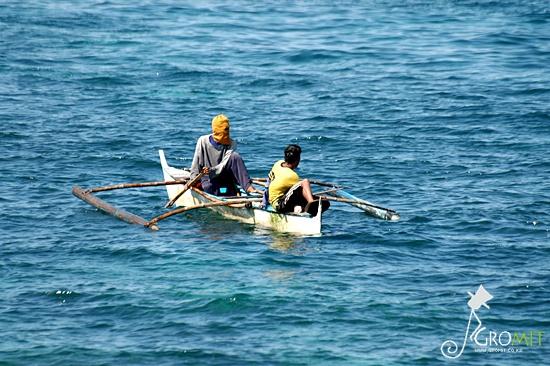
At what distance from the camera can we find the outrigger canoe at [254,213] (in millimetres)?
14219

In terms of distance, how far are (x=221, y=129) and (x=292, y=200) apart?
190cm

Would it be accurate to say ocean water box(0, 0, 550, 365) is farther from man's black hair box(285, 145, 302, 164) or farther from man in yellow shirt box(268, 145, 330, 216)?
man's black hair box(285, 145, 302, 164)

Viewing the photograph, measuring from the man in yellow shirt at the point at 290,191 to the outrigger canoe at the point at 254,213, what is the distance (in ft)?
0.52

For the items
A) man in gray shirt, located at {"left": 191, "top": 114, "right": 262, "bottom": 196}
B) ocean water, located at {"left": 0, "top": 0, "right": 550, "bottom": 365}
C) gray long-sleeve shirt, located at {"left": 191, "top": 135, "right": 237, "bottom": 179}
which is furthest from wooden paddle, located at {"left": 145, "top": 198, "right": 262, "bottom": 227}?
gray long-sleeve shirt, located at {"left": 191, "top": 135, "right": 237, "bottom": 179}

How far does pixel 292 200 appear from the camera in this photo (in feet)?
47.1

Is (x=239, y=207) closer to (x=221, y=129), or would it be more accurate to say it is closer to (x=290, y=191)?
(x=290, y=191)

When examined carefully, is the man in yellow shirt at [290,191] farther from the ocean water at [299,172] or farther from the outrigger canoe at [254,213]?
the ocean water at [299,172]

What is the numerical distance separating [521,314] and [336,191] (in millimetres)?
5102

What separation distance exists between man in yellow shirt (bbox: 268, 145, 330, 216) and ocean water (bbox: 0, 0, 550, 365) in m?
0.53

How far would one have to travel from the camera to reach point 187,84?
2662cm

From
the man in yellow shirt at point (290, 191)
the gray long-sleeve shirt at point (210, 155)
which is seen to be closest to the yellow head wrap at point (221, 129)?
the gray long-sleeve shirt at point (210, 155)

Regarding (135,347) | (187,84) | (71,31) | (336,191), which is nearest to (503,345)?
(135,347)

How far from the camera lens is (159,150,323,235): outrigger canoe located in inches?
560

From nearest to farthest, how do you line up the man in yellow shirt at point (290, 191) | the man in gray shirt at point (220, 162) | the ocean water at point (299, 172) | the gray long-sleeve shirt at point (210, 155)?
the ocean water at point (299, 172) → the man in yellow shirt at point (290, 191) → the man in gray shirt at point (220, 162) → the gray long-sleeve shirt at point (210, 155)
